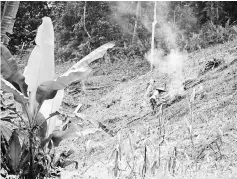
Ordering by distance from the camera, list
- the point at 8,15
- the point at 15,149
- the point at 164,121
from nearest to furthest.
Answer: the point at 15,149 → the point at 8,15 → the point at 164,121

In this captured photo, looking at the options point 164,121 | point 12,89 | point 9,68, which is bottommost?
point 12,89

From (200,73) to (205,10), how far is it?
13.0 ft

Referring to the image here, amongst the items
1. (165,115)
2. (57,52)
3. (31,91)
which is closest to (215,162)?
(31,91)

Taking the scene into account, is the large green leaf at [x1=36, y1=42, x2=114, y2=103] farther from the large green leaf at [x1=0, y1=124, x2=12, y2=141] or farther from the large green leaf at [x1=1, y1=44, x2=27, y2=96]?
the large green leaf at [x1=0, y1=124, x2=12, y2=141]

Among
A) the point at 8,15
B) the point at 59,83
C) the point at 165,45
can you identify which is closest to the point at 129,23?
the point at 165,45

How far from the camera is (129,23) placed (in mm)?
13000

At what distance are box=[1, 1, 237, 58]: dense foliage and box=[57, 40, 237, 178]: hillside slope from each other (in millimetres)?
926

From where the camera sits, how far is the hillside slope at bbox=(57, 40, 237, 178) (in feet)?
12.7

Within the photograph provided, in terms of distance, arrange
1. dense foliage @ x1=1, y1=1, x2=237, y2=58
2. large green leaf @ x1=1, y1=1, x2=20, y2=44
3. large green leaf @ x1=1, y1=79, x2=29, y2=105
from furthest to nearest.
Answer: dense foliage @ x1=1, y1=1, x2=237, y2=58
large green leaf @ x1=1, y1=1, x2=20, y2=44
large green leaf @ x1=1, y1=79, x2=29, y2=105

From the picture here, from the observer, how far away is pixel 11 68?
291 cm

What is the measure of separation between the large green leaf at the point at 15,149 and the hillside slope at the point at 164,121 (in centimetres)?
66

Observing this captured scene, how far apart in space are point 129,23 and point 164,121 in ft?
26.6

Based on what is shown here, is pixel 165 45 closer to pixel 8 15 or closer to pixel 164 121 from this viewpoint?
pixel 164 121

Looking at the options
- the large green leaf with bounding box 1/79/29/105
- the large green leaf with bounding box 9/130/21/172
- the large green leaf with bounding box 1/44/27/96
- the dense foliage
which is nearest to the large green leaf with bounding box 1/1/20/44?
the large green leaf with bounding box 1/44/27/96
